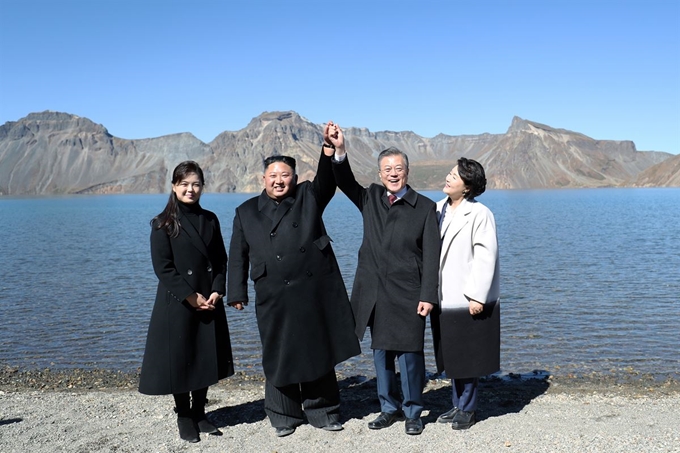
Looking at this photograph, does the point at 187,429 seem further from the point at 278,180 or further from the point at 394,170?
the point at 394,170

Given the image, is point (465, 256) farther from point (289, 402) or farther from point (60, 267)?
point (60, 267)

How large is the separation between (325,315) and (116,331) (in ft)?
31.6

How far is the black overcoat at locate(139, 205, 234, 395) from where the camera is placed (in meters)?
6.02

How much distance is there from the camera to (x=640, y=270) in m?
23.6

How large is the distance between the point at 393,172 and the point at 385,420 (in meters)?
2.42

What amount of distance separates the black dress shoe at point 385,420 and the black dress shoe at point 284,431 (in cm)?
76

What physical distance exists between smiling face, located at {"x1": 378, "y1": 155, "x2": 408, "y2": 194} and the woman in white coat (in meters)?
0.48

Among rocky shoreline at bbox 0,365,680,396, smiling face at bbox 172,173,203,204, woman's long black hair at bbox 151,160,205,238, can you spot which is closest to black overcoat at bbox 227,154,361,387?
smiling face at bbox 172,173,203,204

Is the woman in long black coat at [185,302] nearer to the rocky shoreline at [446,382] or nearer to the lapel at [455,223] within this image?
the lapel at [455,223]


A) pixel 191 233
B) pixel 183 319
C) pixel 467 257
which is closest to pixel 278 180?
pixel 191 233

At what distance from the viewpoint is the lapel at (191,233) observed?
608 cm

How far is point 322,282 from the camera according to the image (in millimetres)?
6145

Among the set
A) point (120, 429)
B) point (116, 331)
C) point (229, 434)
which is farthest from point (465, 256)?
point (116, 331)

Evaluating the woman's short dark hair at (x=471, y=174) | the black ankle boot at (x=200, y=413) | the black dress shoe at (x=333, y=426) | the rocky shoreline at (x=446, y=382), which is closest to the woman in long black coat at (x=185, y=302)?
the black ankle boot at (x=200, y=413)
